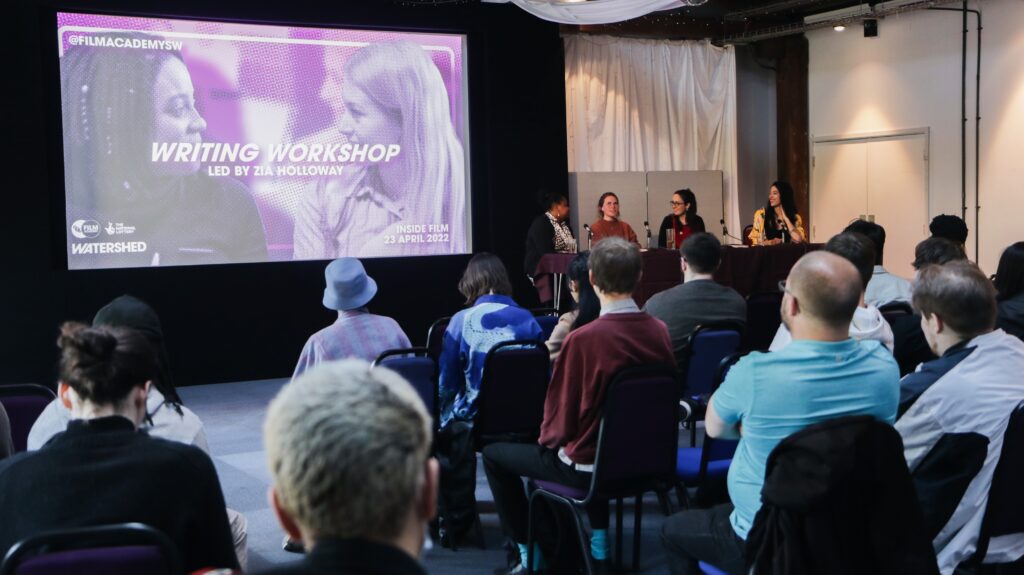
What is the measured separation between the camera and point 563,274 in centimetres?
895

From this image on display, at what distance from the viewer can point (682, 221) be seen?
32.5 feet

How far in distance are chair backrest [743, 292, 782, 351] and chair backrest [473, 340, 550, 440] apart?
2.86 meters

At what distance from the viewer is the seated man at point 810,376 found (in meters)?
2.37

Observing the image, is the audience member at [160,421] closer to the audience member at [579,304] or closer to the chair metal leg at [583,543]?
the chair metal leg at [583,543]

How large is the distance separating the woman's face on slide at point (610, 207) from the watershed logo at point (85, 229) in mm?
4576

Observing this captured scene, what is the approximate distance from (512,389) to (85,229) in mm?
4987

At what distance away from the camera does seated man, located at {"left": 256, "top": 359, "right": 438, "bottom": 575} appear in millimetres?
1119

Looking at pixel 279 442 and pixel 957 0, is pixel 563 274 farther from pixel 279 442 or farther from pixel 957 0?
pixel 279 442

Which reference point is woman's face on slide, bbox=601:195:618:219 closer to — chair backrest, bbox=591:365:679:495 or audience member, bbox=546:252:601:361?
audience member, bbox=546:252:601:361

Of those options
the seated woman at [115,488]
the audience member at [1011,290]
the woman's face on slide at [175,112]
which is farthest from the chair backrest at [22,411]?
the woman's face on slide at [175,112]

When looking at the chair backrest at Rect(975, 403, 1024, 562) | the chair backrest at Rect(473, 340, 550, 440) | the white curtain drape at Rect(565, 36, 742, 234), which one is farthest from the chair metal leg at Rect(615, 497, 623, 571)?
the white curtain drape at Rect(565, 36, 742, 234)

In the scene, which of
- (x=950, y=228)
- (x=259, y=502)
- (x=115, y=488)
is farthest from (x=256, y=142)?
(x=115, y=488)

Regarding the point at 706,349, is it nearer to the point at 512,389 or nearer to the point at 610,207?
the point at 512,389

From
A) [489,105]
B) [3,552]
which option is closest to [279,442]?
[3,552]
